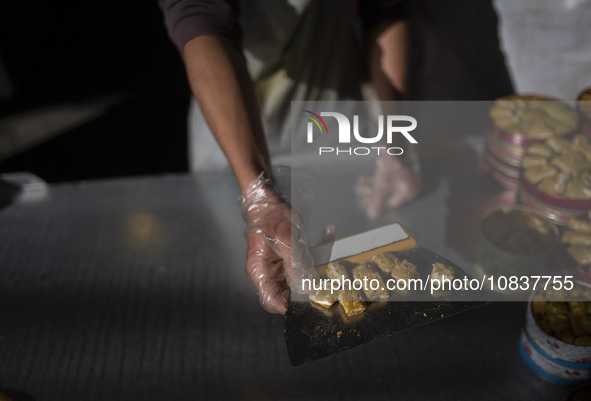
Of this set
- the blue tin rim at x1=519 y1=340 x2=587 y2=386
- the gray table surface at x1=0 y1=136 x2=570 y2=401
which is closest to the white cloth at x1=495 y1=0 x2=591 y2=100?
the gray table surface at x1=0 y1=136 x2=570 y2=401

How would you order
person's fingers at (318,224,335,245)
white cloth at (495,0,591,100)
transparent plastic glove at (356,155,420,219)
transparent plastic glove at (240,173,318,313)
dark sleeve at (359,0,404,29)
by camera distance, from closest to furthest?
transparent plastic glove at (240,173,318,313), person's fingers at (318,224,335,245), transparent plastic glove at (356,155,420,219), dark sleeve at (359,0,404,29), white cloth at (495,0,591,100)

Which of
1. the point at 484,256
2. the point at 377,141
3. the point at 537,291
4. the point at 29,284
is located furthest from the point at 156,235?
the point at 537,291

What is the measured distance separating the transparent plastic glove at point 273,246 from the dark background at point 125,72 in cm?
199

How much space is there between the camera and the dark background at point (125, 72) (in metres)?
2.69

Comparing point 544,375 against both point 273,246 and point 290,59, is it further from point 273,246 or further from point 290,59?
point 290,59

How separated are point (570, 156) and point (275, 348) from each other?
3.37ft

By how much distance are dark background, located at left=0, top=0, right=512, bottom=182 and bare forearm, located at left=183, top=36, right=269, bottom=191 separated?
1744mm

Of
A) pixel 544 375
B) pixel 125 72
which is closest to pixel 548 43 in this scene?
pixel 544 375

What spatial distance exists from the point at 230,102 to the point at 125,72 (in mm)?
3441

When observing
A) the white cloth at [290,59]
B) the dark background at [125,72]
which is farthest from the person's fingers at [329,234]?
the dark background at [125,72]

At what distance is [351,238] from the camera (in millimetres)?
1070

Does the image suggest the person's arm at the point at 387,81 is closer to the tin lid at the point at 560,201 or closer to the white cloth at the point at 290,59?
the white cloth at the point at 290,59

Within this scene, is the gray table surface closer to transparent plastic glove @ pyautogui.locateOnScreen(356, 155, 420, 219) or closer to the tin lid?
transparent plastic glove @ pyautogui.locateOnScreen(356, 155, 420, 219)

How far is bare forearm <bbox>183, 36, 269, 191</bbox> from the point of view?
120cm
